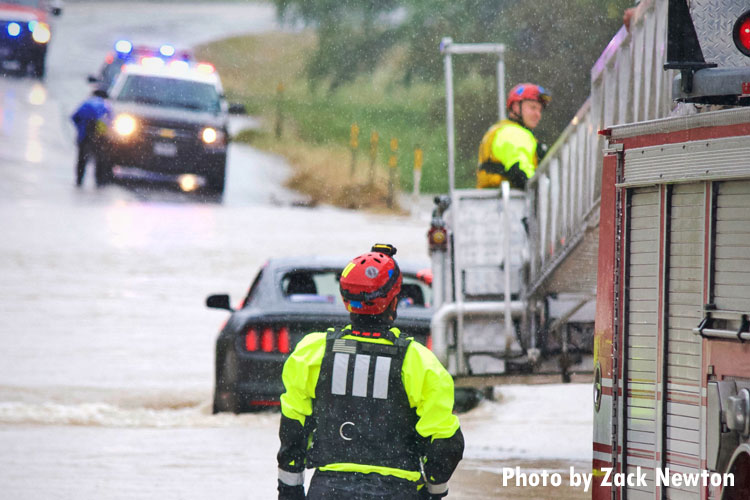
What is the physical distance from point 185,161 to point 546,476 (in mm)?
13147

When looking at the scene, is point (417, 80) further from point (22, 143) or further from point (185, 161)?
point (185, 161)

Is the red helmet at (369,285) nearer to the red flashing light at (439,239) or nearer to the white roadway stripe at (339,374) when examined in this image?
the white roadway stripe at (339,374)

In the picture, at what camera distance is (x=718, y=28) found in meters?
6.41

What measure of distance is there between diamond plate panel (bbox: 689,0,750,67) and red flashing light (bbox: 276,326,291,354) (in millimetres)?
4814

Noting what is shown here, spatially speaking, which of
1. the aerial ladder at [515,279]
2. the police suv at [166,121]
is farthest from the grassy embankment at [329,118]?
the aerial ladder at [515,279]

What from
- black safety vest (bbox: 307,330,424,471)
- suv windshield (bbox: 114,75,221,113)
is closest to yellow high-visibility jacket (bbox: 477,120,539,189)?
black safety vest (bbox: 307,330,424,471)

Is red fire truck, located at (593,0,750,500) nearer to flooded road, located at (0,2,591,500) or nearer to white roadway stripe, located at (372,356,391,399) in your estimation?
white roadway stripe, located at (372,356,391,399)

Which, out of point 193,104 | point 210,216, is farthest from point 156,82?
point 210,216

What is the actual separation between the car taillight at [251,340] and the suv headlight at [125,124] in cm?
1123

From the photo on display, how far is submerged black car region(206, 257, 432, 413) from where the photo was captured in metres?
10.6

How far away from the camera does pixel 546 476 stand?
9969mm

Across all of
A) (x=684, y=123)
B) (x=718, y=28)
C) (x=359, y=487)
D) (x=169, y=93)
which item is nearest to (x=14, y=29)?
(x=169, y=93)

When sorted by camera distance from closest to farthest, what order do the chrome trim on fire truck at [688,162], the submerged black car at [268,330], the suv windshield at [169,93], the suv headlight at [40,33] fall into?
the chrome trim on fire truck at [688,162], the submerged black car at [268,330], the suv windshield at [169,93], the suv headlight at [40,33]

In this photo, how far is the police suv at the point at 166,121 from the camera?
21469 millimetres
